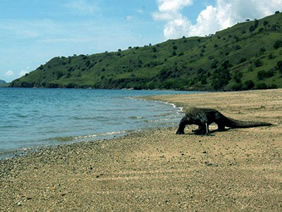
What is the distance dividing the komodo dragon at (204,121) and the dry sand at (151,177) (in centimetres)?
225

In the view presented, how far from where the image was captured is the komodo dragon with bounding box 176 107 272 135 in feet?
57.5

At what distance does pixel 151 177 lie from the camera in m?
9.56

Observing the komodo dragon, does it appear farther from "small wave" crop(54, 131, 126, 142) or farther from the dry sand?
"small wave" crop(54, 131, 126, 142)

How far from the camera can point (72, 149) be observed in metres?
14.9

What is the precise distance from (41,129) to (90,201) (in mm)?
16831

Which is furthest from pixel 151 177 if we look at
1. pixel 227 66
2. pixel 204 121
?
pixel 227 66

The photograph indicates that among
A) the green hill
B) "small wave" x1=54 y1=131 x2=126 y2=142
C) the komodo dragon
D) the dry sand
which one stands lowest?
"small wave" x1=54 y1=131 x2=126 y2=142

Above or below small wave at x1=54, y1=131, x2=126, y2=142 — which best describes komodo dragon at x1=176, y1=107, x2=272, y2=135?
above

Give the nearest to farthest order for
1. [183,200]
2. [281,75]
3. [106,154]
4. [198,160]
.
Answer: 1. [183,200]
2. [198,160]
3. [106,154]
4. [281,75]

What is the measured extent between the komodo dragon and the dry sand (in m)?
2.25

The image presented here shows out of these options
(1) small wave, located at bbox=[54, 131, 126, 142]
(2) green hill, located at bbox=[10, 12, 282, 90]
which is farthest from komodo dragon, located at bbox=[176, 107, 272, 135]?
(2) green hill, located at bbox=[10, 12, 282, 90]

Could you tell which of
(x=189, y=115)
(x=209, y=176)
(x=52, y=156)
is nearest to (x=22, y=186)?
(x=52, y=156)

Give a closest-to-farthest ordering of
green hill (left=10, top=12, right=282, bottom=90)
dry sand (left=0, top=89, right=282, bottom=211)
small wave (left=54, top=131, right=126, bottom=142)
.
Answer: dry sand (left=0, top=89, right=282, bottom=211) → small wave (left=54, top=131, right=126, bottom=142) → green hill (left=10, top=12, right=282, bottom=90)

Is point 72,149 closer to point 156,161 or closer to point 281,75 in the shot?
point 156,161
